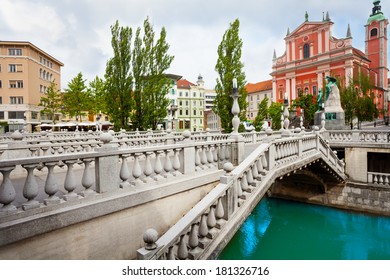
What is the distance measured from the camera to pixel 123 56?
56.4 feet

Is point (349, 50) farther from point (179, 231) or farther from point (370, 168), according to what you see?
point (179, 231)

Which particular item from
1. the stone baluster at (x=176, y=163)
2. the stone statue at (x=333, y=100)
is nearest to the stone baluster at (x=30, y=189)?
the stone baluster at (x=176, y=163)

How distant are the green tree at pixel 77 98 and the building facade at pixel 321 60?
32.5 m

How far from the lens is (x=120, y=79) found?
56.0 ft

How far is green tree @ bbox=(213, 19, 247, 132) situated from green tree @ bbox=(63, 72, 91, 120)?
17529mm

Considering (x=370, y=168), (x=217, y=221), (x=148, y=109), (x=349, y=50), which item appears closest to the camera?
(x=217, y=221)

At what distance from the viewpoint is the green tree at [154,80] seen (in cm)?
1684

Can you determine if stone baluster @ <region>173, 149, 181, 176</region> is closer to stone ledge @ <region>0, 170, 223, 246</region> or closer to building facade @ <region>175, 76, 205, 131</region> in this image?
stone ledge @ <region>0, 170, 223, 246</region>

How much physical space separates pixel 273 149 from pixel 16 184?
630 centimetres

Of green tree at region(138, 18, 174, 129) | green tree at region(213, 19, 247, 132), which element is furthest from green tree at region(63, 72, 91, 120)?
green tree at region(213, 19, 247, 132)

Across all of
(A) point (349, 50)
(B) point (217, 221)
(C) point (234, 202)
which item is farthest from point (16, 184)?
(A) point (349, 50)

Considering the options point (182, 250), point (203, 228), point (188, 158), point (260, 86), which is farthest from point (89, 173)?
point (260, 86)

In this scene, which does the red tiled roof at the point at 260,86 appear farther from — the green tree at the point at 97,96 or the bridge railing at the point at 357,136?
the bridge railing at the point at 357,136

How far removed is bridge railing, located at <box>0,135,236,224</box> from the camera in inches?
124
